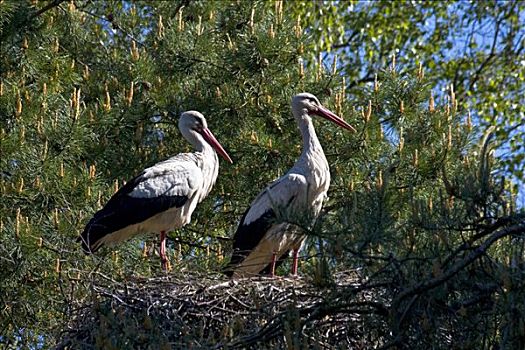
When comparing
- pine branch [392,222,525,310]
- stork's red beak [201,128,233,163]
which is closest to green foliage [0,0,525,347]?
stork's red beak [201,128,233,163]

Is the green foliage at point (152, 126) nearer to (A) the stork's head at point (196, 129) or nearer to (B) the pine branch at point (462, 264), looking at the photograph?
(A) the stork's head at point (196, 129)

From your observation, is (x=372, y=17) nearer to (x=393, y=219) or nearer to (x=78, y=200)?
(x=78, y=200)

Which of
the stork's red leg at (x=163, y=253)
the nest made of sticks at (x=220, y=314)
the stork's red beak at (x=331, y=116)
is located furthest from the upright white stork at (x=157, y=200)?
the nest made of sticks at (x=220, y=314)

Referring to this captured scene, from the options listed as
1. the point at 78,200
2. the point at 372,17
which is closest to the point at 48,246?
the point at 78,200

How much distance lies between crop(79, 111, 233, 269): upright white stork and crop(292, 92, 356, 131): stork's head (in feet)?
2.27

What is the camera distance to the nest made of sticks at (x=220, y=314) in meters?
5.18

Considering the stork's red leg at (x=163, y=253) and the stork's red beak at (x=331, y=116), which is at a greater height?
the stork's red beak at (x=331, y=116)

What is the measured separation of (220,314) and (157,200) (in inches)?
84.7

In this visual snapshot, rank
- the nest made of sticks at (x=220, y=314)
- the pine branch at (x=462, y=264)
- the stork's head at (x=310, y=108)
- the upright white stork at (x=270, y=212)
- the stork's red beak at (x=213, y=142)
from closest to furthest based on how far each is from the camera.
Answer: the pine branch at (x=462, y=264) < the nest made of sticks at (x=220, y=314) < the upright white stork at (x=270, y=212) < the stork's head at (x=310, y=108) < the stork's red beak at (x=213, y=142)

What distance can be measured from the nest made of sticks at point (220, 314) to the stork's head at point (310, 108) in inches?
81.0

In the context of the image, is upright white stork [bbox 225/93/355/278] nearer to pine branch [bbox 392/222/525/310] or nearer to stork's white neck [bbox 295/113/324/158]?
stork's white neck [bbox 295/113/324/158]

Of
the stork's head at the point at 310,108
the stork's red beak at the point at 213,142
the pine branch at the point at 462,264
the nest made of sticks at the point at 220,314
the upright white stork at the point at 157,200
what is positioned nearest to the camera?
the pine branch at the point at 462,264

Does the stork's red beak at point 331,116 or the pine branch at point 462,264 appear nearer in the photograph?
the pine branch at point 462,264

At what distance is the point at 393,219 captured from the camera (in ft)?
16.4
